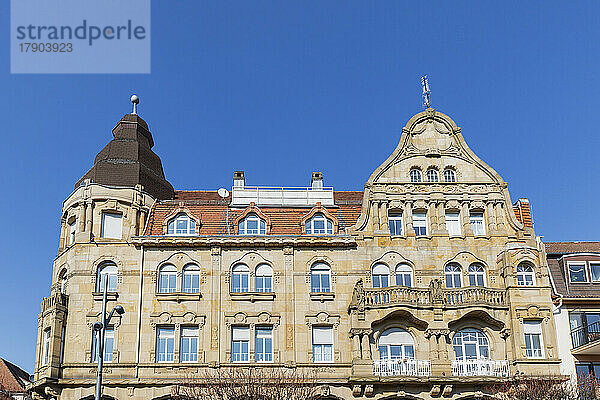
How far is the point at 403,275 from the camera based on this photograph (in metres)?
40.5

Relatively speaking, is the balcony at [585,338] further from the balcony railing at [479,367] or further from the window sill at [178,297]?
the window sill at [178,297]

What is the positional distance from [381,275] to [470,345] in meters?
5.96

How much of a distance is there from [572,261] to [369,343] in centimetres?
1256

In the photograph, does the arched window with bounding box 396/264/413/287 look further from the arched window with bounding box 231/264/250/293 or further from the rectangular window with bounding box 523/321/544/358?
the arched window with bounding box 231/264/250/293

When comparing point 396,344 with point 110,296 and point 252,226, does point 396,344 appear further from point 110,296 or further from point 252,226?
point 110,296

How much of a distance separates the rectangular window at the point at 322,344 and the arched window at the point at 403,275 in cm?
464

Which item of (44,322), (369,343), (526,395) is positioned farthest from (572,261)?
(44,322)

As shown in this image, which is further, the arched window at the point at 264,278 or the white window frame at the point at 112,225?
the white window frame at the point at 112,225

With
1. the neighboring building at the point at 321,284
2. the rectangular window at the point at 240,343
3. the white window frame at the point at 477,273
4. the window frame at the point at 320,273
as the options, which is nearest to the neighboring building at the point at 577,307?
the neighboring building at the point at 321,284

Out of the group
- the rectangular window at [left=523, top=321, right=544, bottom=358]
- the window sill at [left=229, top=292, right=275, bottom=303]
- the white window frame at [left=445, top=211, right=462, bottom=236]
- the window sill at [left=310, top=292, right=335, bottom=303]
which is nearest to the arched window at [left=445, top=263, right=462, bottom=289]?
the white window frame at [left=445, top=211, right=462, bottom=236]

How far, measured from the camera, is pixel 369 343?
1500 inches

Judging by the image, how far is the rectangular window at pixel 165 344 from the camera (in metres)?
38.5

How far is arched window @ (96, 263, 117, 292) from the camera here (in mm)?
39812

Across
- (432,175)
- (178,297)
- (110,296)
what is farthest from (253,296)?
(432,175)
